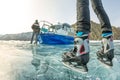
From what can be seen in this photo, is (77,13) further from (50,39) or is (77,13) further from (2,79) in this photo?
(50,39)

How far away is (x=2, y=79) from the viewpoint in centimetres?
411

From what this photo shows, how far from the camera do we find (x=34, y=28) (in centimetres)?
2327

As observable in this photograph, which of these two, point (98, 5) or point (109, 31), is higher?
point (98, 5)

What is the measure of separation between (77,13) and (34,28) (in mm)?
19925

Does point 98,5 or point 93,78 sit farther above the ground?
point 98,5

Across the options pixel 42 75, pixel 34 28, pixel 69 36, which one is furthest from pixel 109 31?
pixel 69 36

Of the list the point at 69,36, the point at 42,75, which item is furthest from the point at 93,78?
the point at 69,36

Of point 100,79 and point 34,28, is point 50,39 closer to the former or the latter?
point 34,28

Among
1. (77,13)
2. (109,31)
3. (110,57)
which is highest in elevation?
(77,13)

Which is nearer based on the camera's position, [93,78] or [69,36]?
[93,78]

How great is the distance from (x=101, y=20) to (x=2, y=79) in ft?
6.74

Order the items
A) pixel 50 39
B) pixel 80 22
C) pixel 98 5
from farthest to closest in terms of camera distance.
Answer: pixel 50 39 → pixel 98 5 → pixel 80 22

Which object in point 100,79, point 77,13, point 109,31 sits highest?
point 77,13

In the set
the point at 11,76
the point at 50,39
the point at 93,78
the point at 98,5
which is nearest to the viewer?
the point at 98,5
